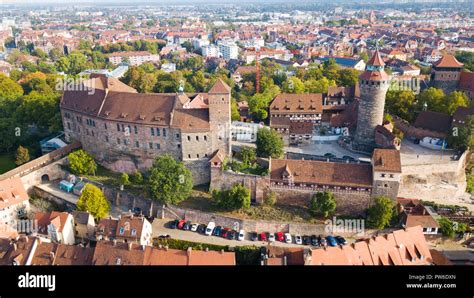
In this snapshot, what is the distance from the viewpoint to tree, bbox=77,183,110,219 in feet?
164

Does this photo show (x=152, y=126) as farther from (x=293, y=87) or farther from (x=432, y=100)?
(x=432, y=100)

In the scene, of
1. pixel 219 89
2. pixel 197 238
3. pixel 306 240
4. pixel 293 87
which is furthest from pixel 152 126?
pixel 293 87

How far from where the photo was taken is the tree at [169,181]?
50.5m

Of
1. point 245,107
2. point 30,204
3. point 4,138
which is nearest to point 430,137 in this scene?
point 245,107

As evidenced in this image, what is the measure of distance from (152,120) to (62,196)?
16489mm

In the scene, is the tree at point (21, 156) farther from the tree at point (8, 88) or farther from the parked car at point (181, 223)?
the parked car at point (181, 223)

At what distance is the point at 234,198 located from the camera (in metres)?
50.7

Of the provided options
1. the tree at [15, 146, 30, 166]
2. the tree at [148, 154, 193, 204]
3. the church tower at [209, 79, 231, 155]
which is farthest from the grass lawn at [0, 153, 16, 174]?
the church tower at [209, 79, 231, 155]

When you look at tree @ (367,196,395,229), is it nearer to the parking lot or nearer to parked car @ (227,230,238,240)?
the parking lot

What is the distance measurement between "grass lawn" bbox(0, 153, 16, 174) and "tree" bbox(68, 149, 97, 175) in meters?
11.2

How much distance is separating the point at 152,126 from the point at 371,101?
31792 millimetres

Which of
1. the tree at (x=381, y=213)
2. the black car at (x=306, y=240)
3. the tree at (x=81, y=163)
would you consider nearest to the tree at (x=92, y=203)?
the tree at (x=81, y=163)

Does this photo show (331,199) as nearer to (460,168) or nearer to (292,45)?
(460,168)
